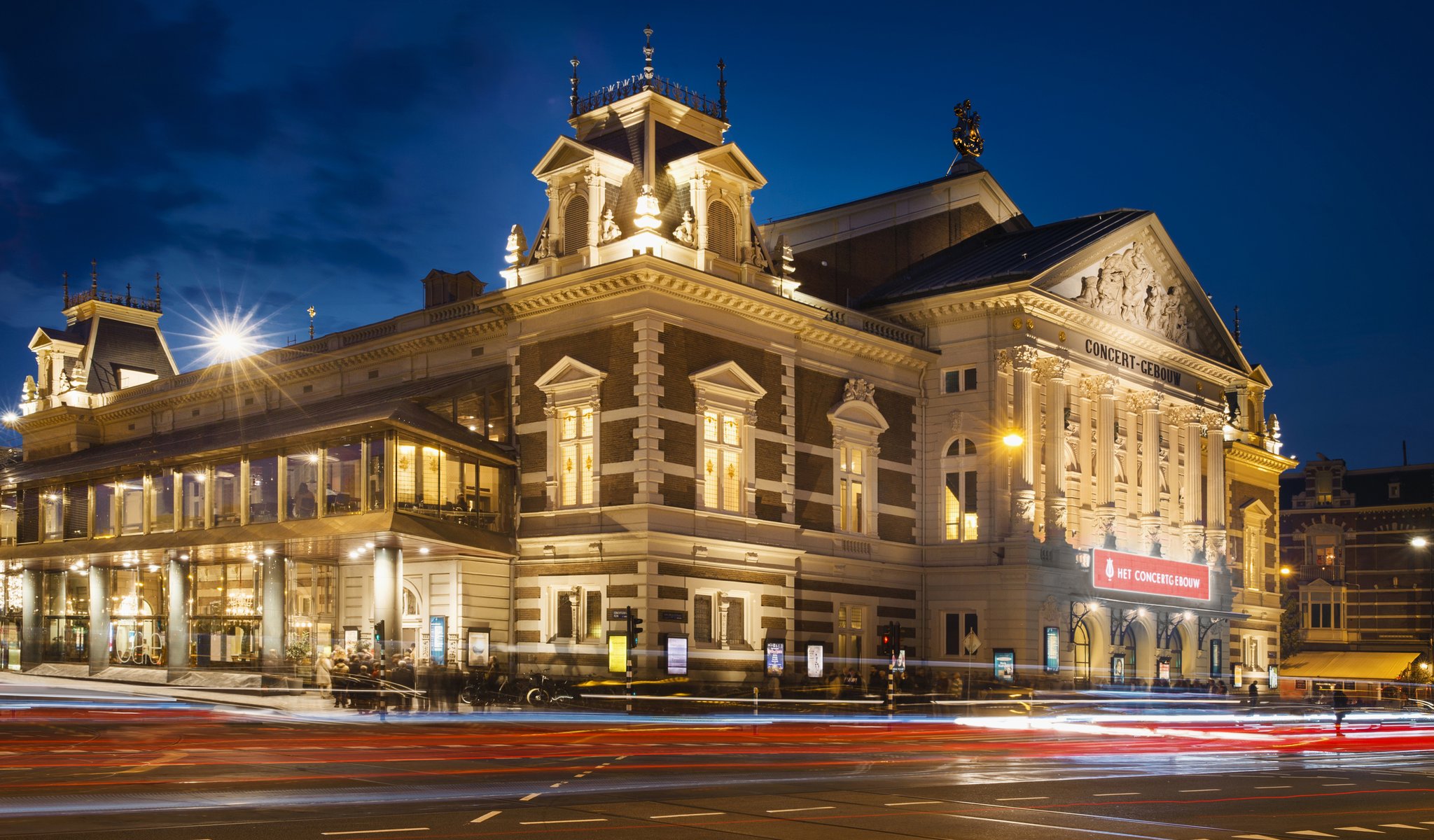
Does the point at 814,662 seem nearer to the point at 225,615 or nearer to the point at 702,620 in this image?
the point at 702,620

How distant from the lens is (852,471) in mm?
51094

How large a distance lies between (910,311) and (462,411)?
56.6ft

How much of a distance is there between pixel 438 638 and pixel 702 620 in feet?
28.6

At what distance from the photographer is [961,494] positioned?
5288 centimetres

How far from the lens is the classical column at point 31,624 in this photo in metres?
57.4

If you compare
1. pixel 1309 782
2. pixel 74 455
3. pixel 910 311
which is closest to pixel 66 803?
pixel 1309 782

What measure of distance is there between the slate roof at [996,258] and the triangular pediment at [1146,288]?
0.58 m

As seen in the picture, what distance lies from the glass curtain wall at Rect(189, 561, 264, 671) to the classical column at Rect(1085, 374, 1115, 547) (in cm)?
3064

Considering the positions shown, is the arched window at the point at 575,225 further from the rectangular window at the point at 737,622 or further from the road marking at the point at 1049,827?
the road marking at the point at 1049,827

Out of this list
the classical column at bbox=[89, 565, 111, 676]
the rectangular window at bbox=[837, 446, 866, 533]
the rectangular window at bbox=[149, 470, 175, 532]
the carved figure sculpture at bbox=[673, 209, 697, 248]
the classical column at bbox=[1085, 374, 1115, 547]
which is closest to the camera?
the carved figure sculpture at bbox=[673, 209, 697, 248]

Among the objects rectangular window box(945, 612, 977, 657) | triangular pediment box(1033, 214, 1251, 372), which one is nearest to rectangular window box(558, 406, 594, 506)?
rectangular window box(945, 612, 977, 657)

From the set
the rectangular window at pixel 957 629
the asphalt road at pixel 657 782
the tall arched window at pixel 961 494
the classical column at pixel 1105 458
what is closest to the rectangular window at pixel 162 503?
the asphalt road at pixel 657 782

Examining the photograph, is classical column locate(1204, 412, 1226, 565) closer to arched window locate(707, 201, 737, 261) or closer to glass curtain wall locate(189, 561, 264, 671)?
arched window locate(707, 201, 737, 261)

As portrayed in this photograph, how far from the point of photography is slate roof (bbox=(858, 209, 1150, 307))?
53.2m
